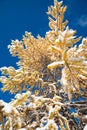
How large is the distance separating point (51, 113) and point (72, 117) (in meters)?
1.72

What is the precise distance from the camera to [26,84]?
1077cm

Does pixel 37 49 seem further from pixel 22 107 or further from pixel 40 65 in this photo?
pixel 22 107

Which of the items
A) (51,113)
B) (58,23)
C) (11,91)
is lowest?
(51,113)

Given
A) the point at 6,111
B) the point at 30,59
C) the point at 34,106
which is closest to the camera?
the point at 6,111

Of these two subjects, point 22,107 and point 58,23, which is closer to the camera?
point 22,107

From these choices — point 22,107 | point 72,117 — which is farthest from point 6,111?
point 72,117

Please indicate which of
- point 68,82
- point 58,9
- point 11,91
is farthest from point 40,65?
point 68,82

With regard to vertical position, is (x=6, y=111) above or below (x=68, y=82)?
below

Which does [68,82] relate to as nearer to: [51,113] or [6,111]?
[51,113]

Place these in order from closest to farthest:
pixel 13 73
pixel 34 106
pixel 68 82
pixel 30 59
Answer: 1. pixel 68 82
2. pixel 34 106
3. pixel 13 73
4. pixel 30 59

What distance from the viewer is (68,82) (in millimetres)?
5566

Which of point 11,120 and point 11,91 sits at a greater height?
point 11,91

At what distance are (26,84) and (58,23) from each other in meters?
2.70

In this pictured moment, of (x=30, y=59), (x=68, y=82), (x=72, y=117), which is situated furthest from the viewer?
(x=30, y=59)
